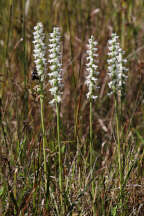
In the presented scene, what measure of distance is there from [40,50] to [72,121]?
2.16m

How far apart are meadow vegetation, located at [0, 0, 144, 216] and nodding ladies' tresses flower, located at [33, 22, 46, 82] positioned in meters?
0.05

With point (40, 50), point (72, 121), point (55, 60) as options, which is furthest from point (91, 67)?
point (72, 121)

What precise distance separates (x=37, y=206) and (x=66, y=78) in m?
2.71

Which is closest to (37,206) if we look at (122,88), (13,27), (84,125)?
(122,88)

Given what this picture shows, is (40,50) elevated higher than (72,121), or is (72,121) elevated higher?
(40,50)

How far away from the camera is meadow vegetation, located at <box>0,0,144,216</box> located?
2504 mm

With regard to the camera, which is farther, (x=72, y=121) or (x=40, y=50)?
(x=72, y=121)

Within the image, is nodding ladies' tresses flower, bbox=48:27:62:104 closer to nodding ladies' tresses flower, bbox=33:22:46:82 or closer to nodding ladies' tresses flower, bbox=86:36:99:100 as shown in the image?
nodding ladies' tresses flower, bbox=33:22:46:82

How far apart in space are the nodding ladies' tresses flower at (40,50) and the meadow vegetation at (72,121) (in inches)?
2.0

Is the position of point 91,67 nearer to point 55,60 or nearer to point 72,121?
point 55,60

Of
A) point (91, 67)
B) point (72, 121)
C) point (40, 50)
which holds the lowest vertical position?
point (72, 121)

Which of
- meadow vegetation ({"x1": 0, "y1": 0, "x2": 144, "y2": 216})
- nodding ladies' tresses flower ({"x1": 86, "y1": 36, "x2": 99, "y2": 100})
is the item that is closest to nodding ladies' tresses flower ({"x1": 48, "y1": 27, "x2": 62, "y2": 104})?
meadow vegetation ({"x1": 0, "y1": 0, "x2": 144, "y2": 216})

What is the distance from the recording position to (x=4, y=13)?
5.34m

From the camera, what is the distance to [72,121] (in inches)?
172
